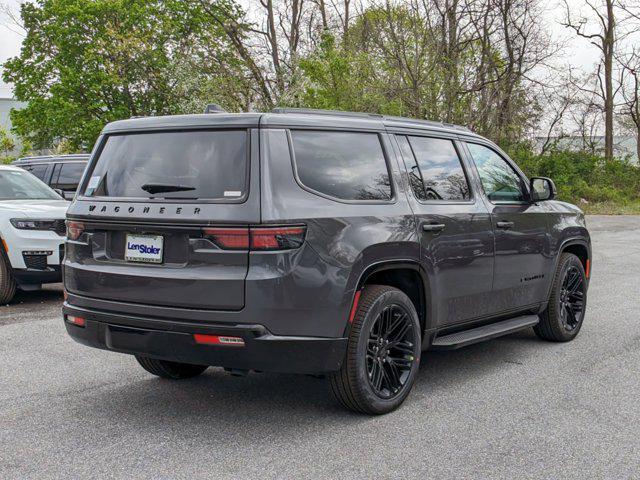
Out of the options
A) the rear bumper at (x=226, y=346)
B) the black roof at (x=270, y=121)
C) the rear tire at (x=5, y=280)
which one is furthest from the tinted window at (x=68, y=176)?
the rear bumper at (x=226, y=346)

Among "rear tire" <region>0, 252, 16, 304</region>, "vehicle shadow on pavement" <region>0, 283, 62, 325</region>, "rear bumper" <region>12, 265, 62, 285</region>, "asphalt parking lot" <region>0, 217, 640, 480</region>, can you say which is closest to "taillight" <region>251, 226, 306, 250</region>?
"asphalt parking lot" <region>0, 217, 640, 480</region>

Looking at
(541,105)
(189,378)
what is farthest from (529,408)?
(541,105)

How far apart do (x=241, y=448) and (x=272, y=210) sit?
1304 mm

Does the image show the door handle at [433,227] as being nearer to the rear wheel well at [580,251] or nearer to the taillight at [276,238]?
the taillight at [276,238]

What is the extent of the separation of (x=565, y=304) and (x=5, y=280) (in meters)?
6.35

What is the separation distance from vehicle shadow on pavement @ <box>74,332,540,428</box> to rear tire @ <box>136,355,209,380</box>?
0.06 metres

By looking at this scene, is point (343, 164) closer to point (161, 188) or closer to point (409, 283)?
point (409, 283)

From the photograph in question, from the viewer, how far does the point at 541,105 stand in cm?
2997

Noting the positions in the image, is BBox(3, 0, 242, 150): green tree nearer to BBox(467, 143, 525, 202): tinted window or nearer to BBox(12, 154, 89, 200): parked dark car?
BBox(12, 154, 89, 200): parked dark car

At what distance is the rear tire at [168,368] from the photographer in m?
5.23

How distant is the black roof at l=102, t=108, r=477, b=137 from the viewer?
13.7 feet

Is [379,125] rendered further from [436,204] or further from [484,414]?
[484,414]

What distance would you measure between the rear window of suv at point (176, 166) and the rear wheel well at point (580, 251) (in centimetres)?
401

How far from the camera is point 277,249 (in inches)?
155
